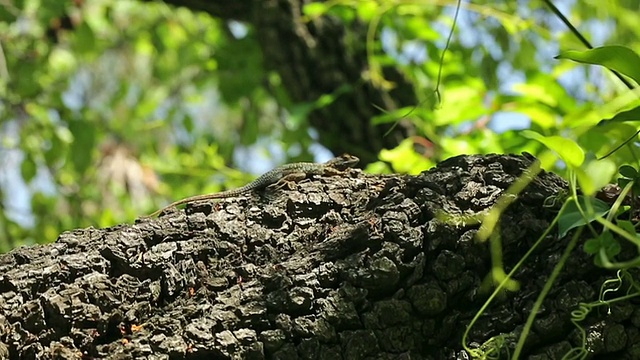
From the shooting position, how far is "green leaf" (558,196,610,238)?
3.29 ft

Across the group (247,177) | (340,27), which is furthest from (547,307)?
(340,27)

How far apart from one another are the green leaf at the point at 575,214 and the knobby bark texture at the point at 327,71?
1838 millimetres

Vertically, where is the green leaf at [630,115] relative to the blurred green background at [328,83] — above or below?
below

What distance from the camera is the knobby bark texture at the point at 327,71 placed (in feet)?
9.61

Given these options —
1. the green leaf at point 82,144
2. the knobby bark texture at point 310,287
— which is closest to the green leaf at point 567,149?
the knobby bark texture at point 310,287

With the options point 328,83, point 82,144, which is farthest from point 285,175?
point 82,144

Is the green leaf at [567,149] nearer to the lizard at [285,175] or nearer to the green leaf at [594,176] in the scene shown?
the green leaf at [594,176]

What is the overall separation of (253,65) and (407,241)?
7.75ft

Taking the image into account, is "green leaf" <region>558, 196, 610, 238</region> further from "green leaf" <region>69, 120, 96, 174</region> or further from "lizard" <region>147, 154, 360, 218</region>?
"green leaf" <region>69, 120, 96, 174</region>

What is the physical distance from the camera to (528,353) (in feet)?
3.46

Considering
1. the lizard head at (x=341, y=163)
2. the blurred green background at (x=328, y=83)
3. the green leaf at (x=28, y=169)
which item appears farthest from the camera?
the green leaf at (x=28, y=169)

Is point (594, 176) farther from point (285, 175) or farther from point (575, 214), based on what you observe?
point (285, 175)

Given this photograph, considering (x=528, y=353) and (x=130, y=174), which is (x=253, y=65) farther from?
(x=528, y=353)

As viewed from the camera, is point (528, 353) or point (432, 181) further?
point (432, 181)
